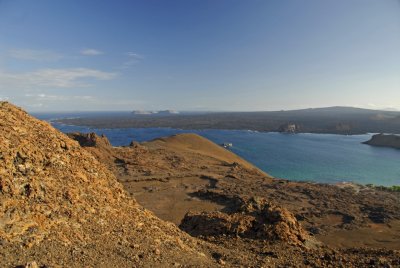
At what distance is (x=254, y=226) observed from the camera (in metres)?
12.3

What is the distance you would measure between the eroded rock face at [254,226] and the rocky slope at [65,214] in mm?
2203

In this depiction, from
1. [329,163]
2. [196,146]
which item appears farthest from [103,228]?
[329,163]

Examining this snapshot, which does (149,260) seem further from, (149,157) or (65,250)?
(149,157)

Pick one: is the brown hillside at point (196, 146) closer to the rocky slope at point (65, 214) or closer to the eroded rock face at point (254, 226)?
the eroded rock face at point (254, 226)

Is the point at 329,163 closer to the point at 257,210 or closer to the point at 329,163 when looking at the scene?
the point at 329,163

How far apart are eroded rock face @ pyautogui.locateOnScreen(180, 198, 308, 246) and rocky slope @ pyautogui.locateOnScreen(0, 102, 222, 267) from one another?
7.23ft

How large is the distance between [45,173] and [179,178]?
71.0 feet

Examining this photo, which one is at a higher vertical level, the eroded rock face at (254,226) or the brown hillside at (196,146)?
the eroded rock face at (254,226)

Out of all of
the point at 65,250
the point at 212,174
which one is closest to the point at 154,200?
the point at 212,174

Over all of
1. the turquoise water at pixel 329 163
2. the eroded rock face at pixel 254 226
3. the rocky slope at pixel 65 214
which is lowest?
the turquoise water at pixel 329 163

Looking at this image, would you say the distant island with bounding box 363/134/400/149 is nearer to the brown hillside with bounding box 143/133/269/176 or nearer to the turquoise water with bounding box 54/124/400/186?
the turquoise water with bounding box 54/124/400/186

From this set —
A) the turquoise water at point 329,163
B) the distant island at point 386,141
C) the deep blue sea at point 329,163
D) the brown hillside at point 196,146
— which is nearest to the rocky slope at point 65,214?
the brown hillside at point 196,146

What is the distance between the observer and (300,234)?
40.6 ft

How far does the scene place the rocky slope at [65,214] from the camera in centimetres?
689
